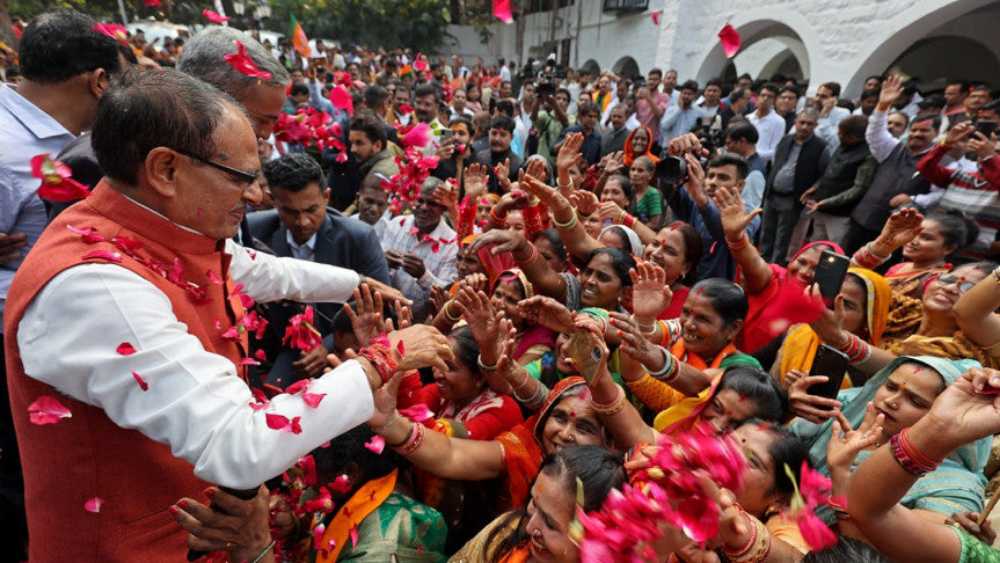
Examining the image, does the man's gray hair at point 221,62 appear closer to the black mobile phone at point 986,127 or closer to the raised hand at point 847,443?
the raised hand at point 847,443

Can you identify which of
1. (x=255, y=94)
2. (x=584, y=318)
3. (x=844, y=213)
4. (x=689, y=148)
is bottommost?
(x=844, y=213)

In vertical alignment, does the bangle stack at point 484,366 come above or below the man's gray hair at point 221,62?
below

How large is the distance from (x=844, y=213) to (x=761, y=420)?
4771 millimetres

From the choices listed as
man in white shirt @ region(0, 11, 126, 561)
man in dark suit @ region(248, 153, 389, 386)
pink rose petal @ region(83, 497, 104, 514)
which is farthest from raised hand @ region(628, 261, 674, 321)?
man in white shirt @ region(0, 11, 126, 561)

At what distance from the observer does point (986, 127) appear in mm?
5199

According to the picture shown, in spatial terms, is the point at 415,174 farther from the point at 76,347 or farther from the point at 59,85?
the point at 76,347

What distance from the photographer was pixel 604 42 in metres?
21.1

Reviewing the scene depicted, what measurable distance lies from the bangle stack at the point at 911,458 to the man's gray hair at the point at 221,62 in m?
2.48

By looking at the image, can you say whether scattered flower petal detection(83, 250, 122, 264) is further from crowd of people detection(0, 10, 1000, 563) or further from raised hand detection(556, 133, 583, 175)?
raised hand detection(556, 133, 583, 175)

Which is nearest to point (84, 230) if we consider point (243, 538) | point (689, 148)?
point (243, 538)

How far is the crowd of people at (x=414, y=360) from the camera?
1249mm

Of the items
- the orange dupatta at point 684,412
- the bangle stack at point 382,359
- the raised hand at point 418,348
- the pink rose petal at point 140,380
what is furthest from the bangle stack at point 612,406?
the pink rose petal at point 140,380

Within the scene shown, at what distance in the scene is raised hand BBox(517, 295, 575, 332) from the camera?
2.28 m

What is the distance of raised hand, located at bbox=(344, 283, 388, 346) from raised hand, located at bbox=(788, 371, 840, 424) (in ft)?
5.21
